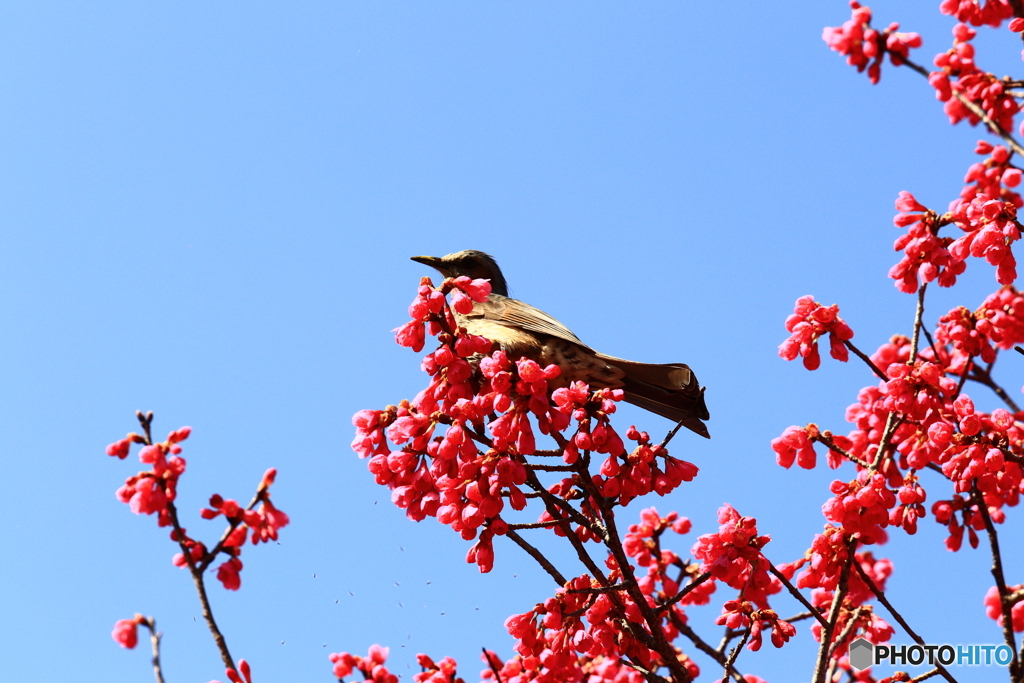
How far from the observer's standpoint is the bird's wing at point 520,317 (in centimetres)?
496

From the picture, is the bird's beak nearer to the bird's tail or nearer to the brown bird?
the brown bird

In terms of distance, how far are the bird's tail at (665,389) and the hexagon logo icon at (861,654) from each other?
1.31m

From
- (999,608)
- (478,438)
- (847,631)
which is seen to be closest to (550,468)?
(478,438)

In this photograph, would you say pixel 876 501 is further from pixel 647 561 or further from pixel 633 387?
pixel 647 561

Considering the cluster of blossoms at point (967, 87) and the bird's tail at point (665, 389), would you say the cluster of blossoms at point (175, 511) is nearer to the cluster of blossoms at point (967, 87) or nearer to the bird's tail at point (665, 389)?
the bird's tail at point (665, 389)

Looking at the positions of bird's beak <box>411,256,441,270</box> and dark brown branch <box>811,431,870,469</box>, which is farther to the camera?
bird's beak <box>411,256,441,270</box>

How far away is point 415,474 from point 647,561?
8.11 feet

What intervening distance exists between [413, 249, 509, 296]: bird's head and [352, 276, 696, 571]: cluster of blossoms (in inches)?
108

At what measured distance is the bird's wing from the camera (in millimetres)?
4965

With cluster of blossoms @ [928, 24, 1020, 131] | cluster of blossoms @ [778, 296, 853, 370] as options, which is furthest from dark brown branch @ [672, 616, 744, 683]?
cluster of blossoms @ [928, 24, 1020, 131]

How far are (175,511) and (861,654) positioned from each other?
345 centimetres

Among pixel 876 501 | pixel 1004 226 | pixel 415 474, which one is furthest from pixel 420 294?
pixel 1004 226

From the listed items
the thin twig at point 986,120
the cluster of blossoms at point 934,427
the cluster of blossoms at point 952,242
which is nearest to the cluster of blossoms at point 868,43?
the thin twig at point 986,120

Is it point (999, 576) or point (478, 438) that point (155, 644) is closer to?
point (478, 438)
